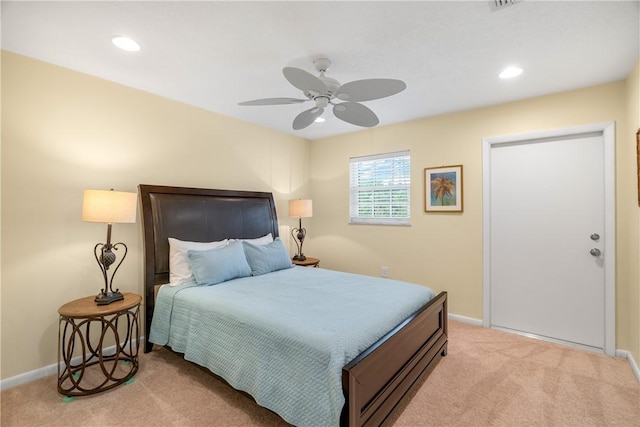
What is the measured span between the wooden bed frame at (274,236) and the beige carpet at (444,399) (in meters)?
0.23

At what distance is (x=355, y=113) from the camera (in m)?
2.48

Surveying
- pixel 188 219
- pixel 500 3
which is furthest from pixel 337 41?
pixel 188 219

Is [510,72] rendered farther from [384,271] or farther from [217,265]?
[217,265]

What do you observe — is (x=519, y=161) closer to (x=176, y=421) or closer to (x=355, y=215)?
(x=355, y=215)

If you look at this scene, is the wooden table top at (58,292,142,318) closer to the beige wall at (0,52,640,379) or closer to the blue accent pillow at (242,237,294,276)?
the beige wall at (0,52,640,379)

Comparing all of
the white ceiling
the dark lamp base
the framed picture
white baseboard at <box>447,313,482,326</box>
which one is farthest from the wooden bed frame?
the framed picture

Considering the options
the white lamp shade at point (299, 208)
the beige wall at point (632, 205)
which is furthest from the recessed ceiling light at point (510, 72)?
the white lamp shade at point (299, 208)

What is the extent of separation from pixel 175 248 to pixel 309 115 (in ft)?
5.89

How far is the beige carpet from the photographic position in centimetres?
188

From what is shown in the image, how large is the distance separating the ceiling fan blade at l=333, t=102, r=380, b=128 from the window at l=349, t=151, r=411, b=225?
160 centimetres

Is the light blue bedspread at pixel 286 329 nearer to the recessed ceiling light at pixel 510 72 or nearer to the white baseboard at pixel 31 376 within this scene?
the white baseboard at pixel 31 376

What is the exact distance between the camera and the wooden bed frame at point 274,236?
1.58 meters

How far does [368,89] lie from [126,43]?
1776mm


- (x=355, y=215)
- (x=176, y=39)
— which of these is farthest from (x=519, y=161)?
(x=176, y=39)
